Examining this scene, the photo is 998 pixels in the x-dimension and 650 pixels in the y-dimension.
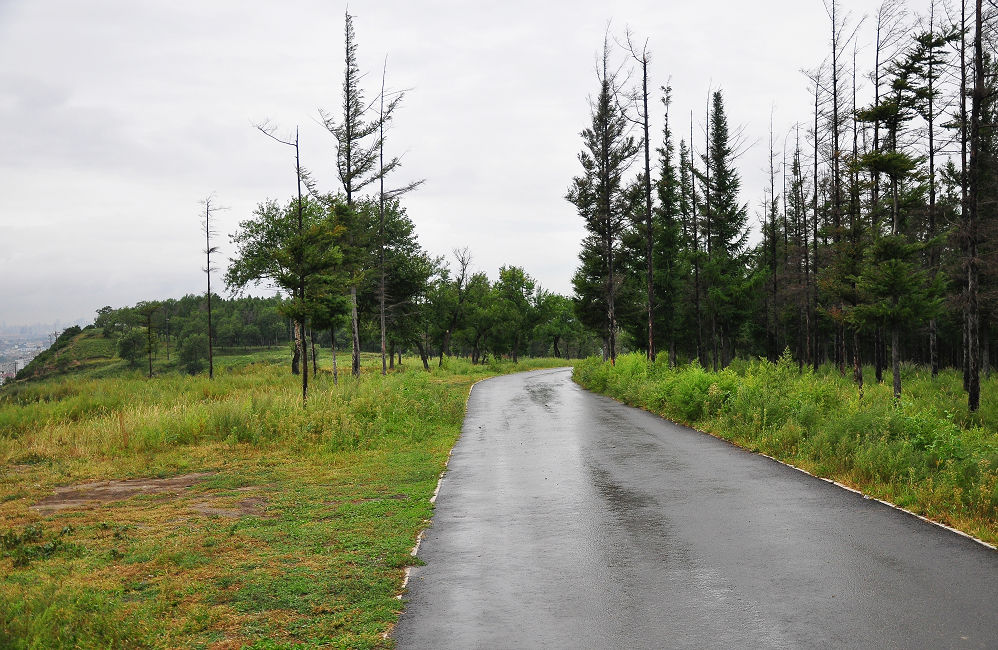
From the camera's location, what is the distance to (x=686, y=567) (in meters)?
5.88

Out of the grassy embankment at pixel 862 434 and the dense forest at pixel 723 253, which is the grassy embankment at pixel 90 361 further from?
the grassy embankment at pixel 862 434

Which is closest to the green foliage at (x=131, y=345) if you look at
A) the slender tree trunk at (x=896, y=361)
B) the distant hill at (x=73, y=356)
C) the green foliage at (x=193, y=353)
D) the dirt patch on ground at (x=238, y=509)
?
the distant hill at (x=73, y=356)

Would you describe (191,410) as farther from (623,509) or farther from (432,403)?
(623,509)

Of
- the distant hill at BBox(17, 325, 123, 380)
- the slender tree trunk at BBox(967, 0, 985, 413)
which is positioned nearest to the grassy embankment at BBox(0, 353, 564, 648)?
the slender tree trunk at BBox(967, 0, 985, 413)

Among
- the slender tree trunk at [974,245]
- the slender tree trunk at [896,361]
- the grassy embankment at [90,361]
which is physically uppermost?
the slender tree trunk at [974,245]

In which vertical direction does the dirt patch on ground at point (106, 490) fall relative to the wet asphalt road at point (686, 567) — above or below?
below

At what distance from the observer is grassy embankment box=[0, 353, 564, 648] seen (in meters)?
4.68

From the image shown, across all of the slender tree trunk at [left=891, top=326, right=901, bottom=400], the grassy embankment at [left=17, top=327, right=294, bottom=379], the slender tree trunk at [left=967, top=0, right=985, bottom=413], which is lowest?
the grassy embankment at [left=17, top=327, right=294, bottom=379]

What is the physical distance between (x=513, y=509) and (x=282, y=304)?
12849mm

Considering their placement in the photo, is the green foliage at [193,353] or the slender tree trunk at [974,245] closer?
the slender tree trunk at [974,245]

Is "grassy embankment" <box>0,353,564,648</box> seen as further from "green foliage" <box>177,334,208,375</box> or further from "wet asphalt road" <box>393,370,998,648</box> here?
"green foliage" <box>177,334,208,375</box>

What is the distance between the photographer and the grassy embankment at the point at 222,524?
15.3 feet

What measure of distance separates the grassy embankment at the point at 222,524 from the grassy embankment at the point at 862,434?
6388mm

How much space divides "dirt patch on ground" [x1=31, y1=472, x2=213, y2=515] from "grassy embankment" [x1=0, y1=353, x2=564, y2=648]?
153mm
